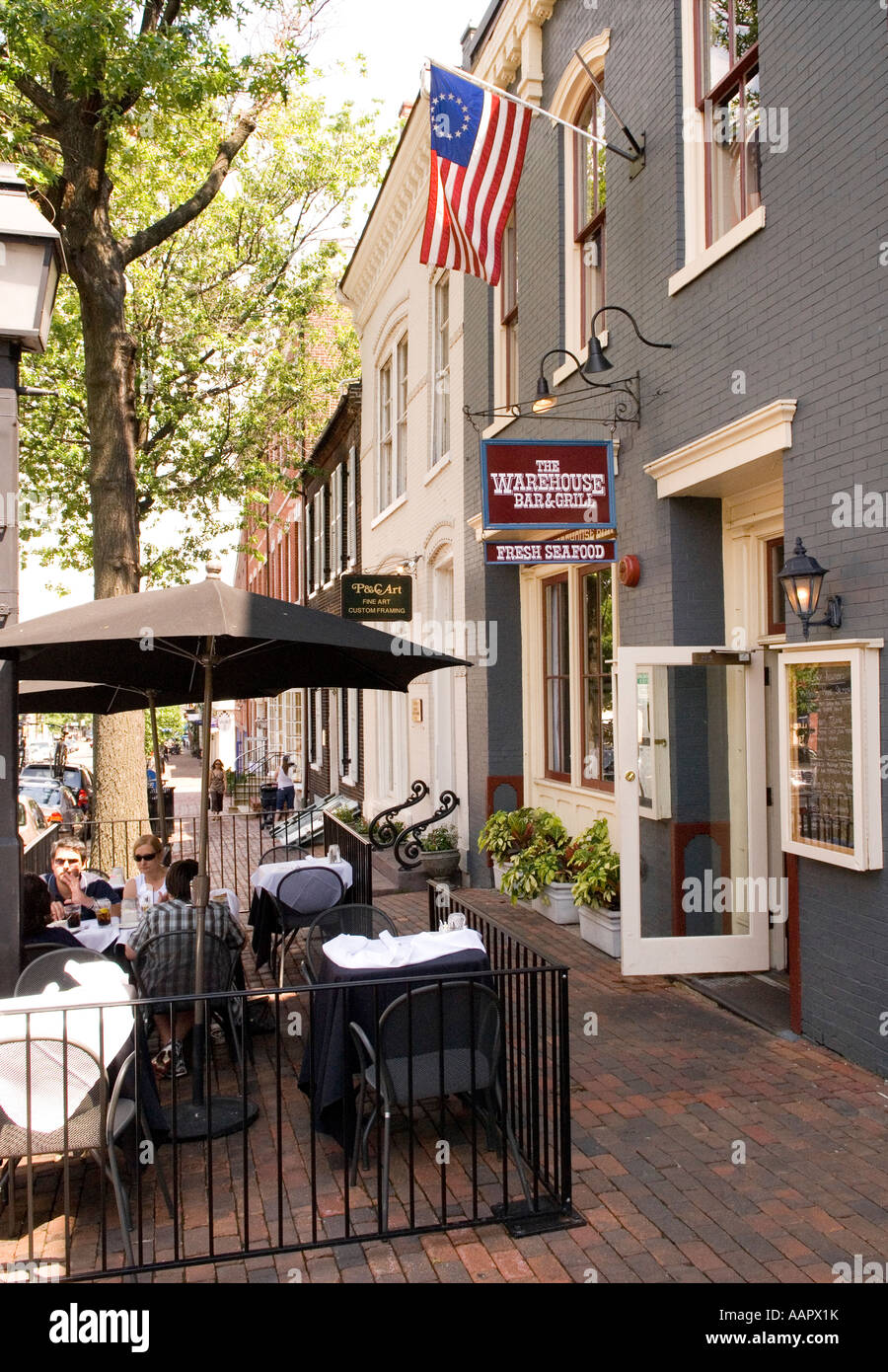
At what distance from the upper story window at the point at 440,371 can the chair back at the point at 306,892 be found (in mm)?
7206

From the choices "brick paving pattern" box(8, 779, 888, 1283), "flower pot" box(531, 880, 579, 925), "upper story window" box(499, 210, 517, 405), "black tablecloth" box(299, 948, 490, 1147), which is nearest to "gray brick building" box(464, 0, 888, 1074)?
"upper story window" box(499, 210, 517, 405)

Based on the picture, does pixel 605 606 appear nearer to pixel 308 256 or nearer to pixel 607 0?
pixel 607 0

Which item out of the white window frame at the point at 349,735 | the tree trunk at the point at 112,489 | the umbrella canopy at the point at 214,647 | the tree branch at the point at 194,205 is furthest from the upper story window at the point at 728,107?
the white window frame at the point at 349,735

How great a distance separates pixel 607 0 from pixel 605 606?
490 cm

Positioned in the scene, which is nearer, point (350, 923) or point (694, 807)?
point (350, 923)

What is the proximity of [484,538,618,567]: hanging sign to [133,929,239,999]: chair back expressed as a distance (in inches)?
135

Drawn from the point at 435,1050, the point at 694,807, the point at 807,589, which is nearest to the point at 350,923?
the point at 435,1050

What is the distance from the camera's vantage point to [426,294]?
1358 cm

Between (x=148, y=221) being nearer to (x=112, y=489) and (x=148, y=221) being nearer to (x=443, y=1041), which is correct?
(x=112, y=489)

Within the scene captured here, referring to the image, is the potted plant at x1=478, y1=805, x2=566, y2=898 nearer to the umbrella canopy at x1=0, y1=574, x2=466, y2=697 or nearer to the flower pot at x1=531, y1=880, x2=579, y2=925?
the flower pot at x1=531, y1=880, x2=579, y2=925

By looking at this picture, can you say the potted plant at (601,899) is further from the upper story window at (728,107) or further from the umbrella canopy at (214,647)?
the upper story window at (728,107)

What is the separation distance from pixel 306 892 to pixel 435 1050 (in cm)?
327

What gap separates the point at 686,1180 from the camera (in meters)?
→ 4.20

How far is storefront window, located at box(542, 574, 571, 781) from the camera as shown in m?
10.3
